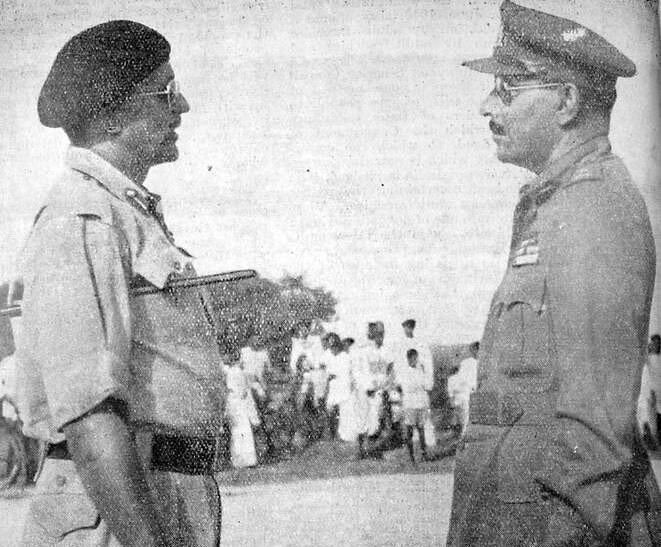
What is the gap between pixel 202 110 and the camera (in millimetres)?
2637

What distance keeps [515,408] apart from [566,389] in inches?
5.6

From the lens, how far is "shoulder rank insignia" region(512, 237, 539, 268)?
243 centimetres

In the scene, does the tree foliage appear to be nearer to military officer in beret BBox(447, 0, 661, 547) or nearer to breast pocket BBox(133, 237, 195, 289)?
breast pocket BBox(133, 237, 195, 289)

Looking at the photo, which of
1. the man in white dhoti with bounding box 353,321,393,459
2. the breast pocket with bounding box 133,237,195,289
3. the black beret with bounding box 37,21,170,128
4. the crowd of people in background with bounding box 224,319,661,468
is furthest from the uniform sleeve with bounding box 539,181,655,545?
the black beret with bounding box 37,21,170,128

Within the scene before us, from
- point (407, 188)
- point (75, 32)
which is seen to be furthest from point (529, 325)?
point (75, 32)

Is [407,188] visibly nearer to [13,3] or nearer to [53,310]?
[53,310]

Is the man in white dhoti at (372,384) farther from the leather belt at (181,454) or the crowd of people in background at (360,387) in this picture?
the leather belt at (181,454)

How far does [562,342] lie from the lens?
7.57 feet

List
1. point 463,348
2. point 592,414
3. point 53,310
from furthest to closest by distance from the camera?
point 463,348 → point 592,414 → point 53,310

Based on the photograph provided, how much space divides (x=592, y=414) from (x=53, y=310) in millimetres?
1386

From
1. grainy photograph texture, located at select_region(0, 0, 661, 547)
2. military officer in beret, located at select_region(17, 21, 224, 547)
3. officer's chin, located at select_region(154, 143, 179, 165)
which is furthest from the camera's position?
officer's chin, located at select_region(154, 143, 179, 165)

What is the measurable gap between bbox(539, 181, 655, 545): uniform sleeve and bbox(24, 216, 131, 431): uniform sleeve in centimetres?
113

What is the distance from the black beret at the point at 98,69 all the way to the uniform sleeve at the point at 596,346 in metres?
1.24

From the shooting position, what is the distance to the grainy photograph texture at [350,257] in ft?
7.09
